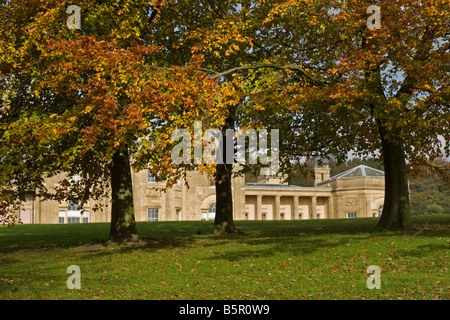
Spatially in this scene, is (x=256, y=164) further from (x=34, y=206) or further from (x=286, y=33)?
(x=34, y=206)

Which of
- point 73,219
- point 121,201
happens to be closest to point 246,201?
point 73,219

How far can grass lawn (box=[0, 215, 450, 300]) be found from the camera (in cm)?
947

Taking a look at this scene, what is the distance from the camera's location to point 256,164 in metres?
22.4

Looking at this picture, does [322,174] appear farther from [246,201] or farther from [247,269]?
[247,269]

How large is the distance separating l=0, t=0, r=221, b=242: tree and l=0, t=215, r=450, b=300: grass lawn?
2537 millimetres

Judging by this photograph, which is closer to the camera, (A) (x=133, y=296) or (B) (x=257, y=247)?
(A) (x=133, y=296)

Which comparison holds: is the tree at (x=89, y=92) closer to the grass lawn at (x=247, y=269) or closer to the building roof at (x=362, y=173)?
the grass lawn at (x=247, y=269)

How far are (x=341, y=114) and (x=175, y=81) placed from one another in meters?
7.29

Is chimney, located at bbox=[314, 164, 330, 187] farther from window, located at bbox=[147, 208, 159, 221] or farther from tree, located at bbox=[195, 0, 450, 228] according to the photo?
tree, located at bbox=[195, 0, 450, 228]

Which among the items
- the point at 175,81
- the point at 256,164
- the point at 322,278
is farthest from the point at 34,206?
the point at 322,278

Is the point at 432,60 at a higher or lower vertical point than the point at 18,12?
lower

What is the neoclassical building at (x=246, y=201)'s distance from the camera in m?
52.5

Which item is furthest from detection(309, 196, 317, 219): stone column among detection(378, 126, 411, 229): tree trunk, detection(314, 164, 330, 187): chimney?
detection(378, 126, 411, 229): tree trunk

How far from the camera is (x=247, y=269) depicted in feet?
37.9
